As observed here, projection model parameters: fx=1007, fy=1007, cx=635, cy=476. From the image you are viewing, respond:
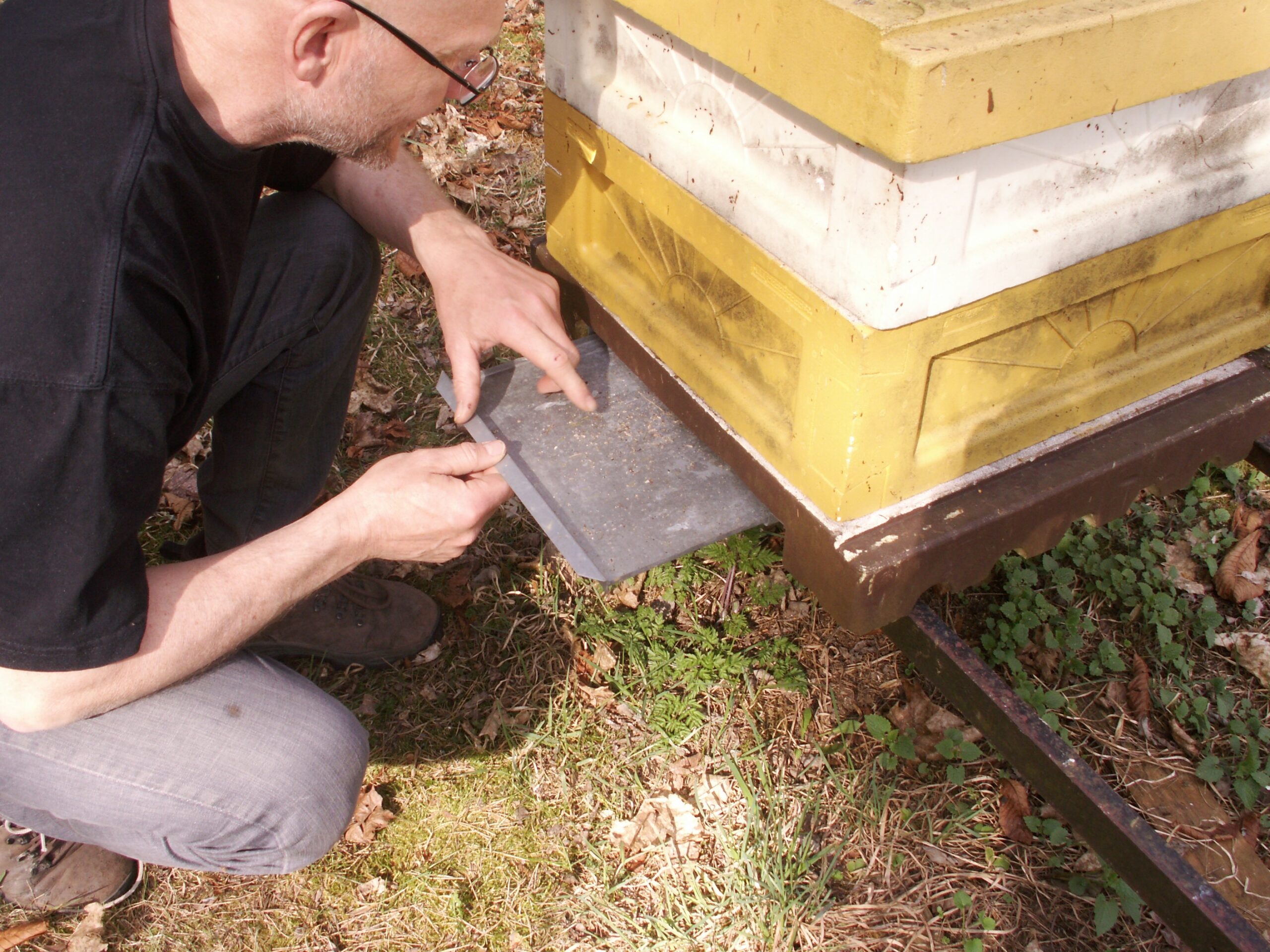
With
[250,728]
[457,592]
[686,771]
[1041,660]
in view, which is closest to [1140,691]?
A: [1041,660]

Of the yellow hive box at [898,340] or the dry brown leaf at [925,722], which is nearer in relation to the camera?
the yellow hive box at [898,340]

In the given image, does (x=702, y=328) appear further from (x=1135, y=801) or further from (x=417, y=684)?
(x=1135, y=801)

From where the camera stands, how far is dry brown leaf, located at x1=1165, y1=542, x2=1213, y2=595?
9.01 ft

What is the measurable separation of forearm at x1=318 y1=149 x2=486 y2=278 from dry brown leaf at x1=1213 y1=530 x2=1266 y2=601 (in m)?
2.15

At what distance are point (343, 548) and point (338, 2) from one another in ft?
3.05

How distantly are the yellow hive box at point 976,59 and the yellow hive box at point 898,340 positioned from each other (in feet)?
1.04

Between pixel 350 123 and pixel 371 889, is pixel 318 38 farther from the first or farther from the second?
pixel 371 889

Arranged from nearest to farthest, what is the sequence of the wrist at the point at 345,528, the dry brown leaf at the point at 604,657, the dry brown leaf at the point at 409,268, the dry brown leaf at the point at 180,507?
1. the wrist at the point at 345,528
2. the dry brown leaf at the point at 604,657
3. the dry brown leaf at the point at 180,507
4. the dry brown leaf at the point at 409,268

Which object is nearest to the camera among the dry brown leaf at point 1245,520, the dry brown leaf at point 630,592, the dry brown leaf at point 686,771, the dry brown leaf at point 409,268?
the dry brown leaf at point 686,771

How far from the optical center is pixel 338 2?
4.86 feet

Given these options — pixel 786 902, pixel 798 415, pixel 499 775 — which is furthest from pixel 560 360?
pixel 786 902

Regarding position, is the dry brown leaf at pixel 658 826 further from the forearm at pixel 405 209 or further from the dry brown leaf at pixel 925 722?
the forearm at pixel 405 209

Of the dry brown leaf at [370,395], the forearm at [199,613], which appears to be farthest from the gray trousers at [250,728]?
the dry brown leaf at [370,395]

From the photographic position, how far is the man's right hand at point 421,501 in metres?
1.90
